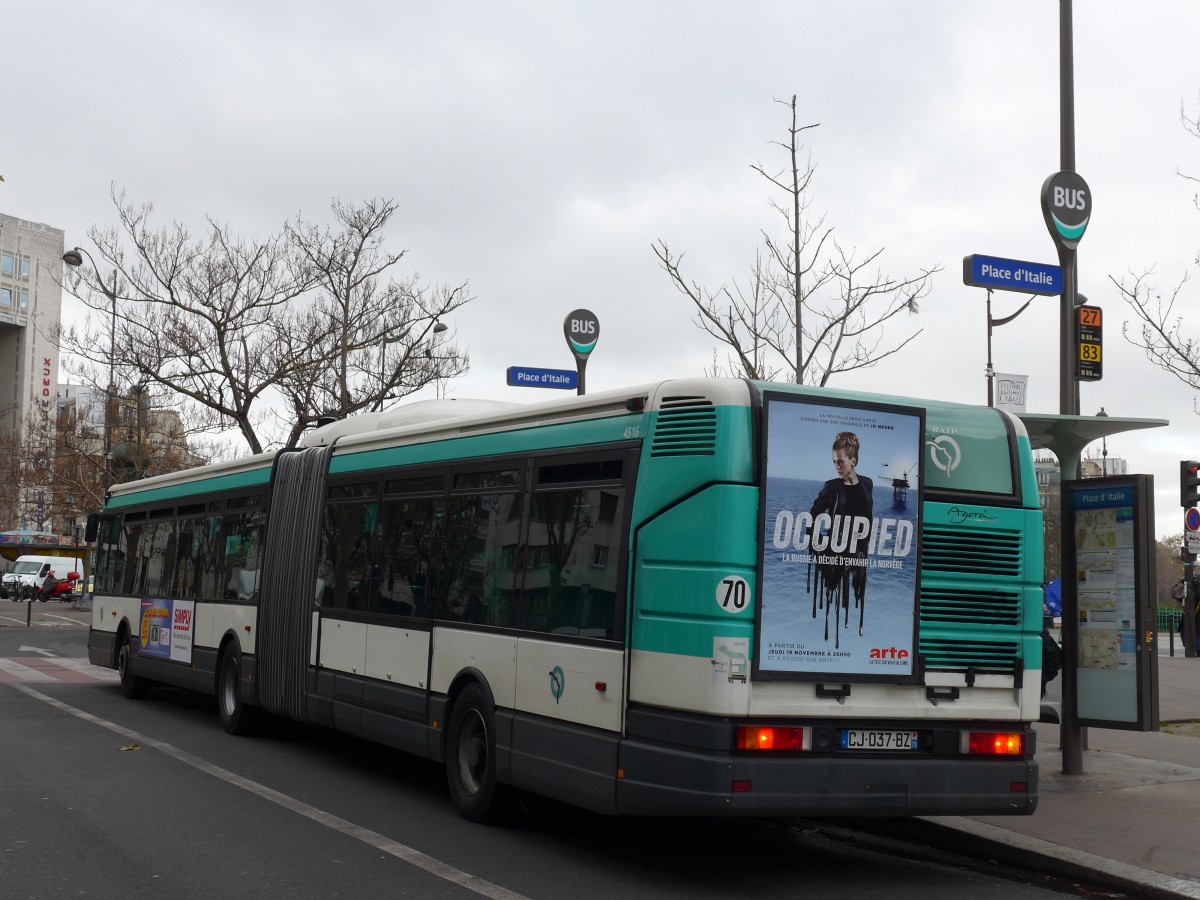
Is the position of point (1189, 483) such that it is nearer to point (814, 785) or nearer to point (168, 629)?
point (168, 629)

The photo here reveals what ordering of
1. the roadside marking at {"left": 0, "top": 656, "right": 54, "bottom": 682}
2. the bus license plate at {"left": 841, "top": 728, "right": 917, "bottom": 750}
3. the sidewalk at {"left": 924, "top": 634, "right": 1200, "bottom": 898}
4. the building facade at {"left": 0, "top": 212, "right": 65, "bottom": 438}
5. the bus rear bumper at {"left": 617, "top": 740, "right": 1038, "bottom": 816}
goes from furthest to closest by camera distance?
the building facade at {"left": 0, "top": 212, "right": 65, "bottom": 438} < the roadside marking at {"left": 0, "top": 656, "right": 54, "bottom": 682} < the sidewalk at {"left": 924, "top": 634, "right": 1200, "bottom": 898} < the bus license plate at {"left": 841, "top": 728, "right": 917, "bottom": 750} < the bus rear bumper at {"left": 617, "top": 740, "right": 1038, "bottom": 816}

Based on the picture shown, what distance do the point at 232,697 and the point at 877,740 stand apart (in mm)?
8803

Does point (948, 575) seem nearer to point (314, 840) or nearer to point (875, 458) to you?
point (875, 458)

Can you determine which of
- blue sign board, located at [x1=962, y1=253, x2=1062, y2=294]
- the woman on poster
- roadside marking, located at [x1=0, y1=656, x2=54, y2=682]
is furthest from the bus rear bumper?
roadside marking, located at [x1=0, y1=656, x2=54, y2=682]

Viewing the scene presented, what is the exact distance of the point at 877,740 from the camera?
7.57 meters

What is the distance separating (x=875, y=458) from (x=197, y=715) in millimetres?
11174

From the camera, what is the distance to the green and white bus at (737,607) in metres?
7.30

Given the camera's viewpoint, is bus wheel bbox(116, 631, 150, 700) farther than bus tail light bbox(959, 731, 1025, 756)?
Yes

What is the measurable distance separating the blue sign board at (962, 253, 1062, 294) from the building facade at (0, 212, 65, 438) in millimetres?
120940

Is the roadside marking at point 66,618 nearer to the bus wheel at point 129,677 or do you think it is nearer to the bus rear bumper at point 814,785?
the bus wheel at point 129,677

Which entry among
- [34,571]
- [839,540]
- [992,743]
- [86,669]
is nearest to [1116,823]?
[992,743]

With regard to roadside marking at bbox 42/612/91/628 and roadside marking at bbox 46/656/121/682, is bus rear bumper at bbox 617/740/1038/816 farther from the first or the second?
roadside marking at bbox 42/612/91/628

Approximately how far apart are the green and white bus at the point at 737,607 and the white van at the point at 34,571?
53694 mm

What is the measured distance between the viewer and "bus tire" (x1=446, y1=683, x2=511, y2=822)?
29.5 feet
